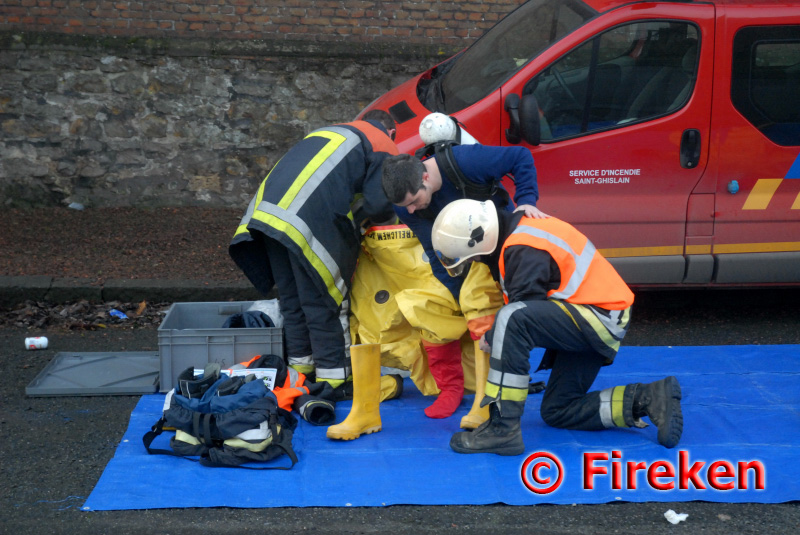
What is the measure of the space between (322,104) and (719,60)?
13.8 feet

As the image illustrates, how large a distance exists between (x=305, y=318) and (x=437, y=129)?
1302mm

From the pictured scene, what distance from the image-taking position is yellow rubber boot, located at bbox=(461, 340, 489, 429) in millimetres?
4152

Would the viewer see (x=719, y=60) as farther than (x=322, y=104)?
No

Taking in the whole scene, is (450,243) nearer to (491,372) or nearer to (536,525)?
(491,372)

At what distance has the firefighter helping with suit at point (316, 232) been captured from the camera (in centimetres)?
436

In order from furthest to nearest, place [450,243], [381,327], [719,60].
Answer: [719,60] < [381,327] < [450,243]

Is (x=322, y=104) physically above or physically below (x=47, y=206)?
above

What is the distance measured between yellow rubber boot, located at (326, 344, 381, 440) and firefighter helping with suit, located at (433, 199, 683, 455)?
→ 0.46 m

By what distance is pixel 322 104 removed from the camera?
28.3ft

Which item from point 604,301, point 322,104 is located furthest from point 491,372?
point 322,104

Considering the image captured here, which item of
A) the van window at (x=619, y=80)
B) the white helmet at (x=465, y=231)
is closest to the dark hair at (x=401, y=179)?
the white helmet at (x=465, y=231)

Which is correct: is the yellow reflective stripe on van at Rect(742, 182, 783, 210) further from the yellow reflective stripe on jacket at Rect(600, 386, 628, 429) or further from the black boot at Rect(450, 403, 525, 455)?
the black boot at Rect(450, 403, 525, 455)

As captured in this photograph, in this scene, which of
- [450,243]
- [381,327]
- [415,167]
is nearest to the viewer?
[450,243]

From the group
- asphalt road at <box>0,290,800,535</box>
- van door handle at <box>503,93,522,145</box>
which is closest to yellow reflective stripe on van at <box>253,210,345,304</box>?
asphalt road at <box>0,290,800,535</box>
